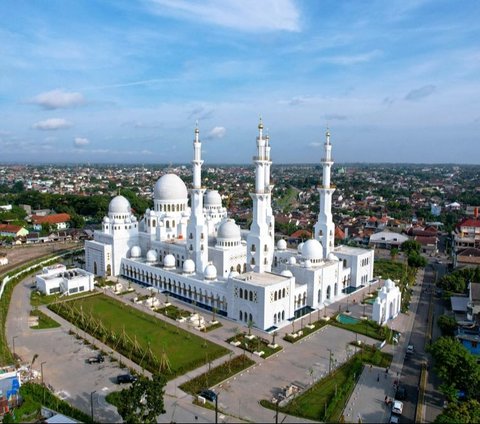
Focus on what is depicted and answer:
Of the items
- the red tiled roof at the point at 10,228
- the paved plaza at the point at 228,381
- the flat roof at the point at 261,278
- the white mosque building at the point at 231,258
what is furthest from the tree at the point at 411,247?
the red tiled roof at the point at 10,228

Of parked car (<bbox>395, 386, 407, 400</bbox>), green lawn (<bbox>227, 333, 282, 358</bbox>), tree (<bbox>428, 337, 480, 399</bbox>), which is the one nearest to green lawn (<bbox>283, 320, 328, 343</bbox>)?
green lawn (<bbox>227, 333, 282, 358</bbox>)

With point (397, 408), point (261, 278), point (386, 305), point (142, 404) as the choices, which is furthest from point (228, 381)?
point (386, 305)

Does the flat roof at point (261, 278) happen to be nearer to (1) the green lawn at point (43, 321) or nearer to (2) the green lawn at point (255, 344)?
(2) the green lawn at point (255, 344)

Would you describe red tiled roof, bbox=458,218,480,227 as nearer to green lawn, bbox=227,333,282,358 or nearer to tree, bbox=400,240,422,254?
tree, bbox=400,240,422,254

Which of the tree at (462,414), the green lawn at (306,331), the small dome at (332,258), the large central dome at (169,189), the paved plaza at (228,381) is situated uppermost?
the large central dome at (169,189)

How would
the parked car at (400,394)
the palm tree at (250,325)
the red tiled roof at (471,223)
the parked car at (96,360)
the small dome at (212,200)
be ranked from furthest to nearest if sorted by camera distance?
1. the red tiled roof at (471,223)
2. the small dome at (212,200)
3. the palm tree at (250,325)
4. the parked car at (96,360)
5. the parked car at (400,394)

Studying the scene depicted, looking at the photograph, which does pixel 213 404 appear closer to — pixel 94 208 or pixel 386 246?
pixel 386 246
